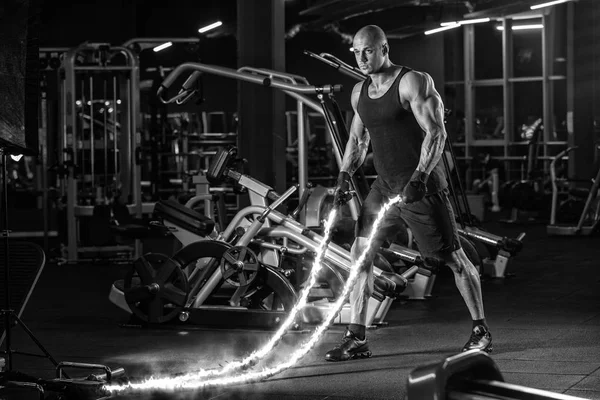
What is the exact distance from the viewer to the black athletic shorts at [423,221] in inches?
203

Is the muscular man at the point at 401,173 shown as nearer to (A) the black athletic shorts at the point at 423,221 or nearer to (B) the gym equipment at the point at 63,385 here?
(A) the black athletic shorts at the point at 423,221

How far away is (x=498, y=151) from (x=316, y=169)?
5773mm

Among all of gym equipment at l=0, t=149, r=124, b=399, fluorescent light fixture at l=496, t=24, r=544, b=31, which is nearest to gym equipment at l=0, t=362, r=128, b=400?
gym equipment at l=0, t=149, r=124, b=399

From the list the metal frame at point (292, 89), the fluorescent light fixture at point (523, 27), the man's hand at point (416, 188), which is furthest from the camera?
the fluorescent light fixture at point (523, 27)

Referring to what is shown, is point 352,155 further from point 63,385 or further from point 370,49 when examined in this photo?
point 63,385

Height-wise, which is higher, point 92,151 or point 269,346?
point 92,151

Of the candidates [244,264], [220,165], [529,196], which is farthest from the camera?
[529,196]

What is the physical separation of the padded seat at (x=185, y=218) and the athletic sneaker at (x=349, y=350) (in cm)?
169

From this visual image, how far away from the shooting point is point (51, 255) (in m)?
11.0

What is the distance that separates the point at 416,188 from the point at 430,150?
215mm

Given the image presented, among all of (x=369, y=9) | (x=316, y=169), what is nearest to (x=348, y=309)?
(x=316, y=169)

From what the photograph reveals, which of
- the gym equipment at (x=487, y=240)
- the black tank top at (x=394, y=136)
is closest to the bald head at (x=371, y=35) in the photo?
the black tank top at (x=394, y=136)

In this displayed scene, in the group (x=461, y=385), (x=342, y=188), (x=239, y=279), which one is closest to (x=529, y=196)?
(x=239, y=279)

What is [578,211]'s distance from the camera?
13977 mm
